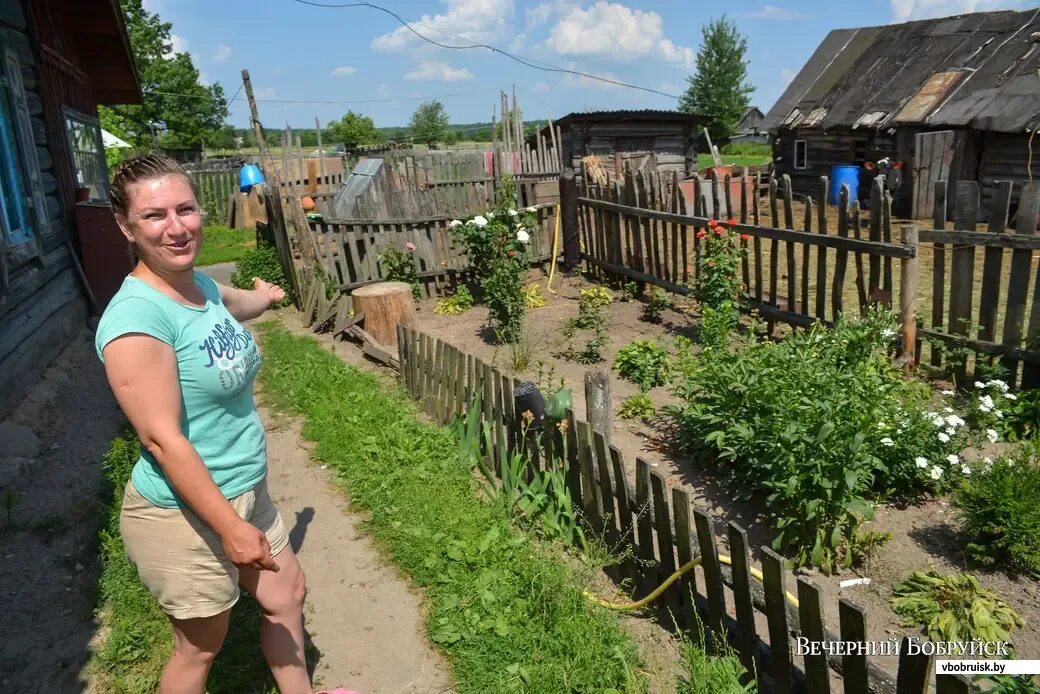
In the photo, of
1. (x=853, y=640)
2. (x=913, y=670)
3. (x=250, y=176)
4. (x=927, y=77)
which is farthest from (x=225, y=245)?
(x=927, y=77)

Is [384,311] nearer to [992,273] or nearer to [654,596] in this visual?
[654,596]

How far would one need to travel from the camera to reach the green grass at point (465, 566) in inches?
105

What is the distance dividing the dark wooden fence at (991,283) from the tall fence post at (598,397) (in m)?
3.01

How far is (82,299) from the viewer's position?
26.7ft

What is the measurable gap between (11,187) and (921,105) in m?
17.3

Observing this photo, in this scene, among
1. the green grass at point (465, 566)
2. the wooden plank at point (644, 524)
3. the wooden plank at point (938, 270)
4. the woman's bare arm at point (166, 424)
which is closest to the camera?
the woman's bare arm at point (166, 424)

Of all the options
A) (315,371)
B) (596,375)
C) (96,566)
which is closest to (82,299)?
(315,371)

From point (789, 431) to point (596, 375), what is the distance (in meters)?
0.95

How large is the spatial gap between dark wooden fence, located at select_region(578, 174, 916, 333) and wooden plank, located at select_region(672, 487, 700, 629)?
12.0 feet

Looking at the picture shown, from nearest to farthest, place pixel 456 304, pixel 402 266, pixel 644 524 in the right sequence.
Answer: pixel 644 524
pixel 456 304
pixel 402 266

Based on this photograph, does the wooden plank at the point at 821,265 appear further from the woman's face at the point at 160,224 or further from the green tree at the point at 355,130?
the green tree at the point at 355,130

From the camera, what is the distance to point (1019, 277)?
4828 millimetres

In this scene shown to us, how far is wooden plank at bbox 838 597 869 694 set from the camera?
1.96 m

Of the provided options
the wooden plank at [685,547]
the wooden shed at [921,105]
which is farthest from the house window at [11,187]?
the wooden shed at [921,105]
